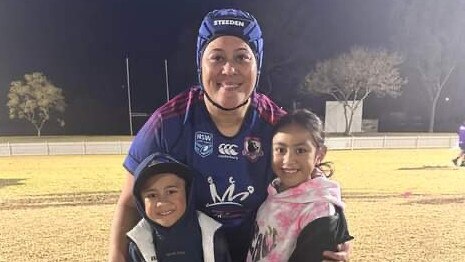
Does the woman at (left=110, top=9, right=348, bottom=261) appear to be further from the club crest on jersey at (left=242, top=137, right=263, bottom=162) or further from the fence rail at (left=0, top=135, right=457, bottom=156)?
the fence rail at (left=0, top=135, right=457, bottom=156)

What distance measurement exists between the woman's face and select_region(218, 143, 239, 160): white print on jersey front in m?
0.14

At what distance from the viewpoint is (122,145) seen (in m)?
6.11

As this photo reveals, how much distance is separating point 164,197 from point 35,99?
5.98m

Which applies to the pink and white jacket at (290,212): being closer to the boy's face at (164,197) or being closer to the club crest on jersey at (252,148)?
the club crest on jersey at (252,148)

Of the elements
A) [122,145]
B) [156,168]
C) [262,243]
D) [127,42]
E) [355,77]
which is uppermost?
[127,42]

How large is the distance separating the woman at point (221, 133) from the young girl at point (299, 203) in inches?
2.4

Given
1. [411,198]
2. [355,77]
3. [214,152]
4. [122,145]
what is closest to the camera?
[214,152]

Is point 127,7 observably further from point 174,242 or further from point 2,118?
point 174,242

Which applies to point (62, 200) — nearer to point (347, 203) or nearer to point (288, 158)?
point (347, 203)

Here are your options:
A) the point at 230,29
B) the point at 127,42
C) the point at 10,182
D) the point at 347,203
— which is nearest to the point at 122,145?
the point at 127,42

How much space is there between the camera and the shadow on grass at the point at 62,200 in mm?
4074

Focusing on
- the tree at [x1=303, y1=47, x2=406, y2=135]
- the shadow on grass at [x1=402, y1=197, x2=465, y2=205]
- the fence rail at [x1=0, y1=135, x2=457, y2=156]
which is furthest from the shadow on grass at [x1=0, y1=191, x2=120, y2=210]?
the tree at [x1=303, y1=47, x2=406, y2=135]

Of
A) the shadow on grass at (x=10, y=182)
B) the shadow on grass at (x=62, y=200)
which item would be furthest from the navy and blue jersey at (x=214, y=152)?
the shadow on grass at (x=10, y=182)

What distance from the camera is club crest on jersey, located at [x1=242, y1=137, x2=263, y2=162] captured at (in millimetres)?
1255
